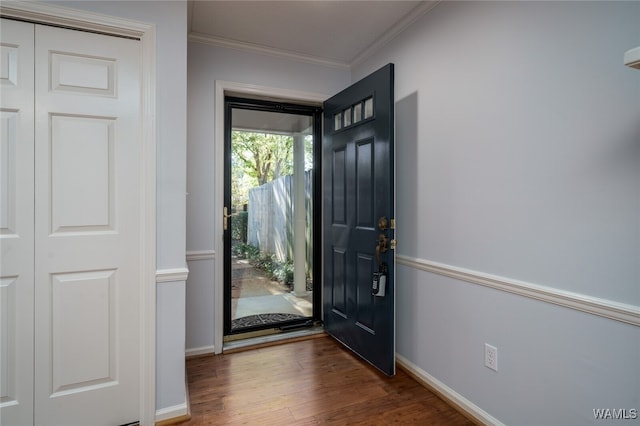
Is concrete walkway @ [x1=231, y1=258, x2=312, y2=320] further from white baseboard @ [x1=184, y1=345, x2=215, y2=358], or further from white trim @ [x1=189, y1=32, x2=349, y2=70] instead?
white trim @ [x1=189, y1=32, x2=349, y2=70]

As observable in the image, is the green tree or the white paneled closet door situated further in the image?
the green tree

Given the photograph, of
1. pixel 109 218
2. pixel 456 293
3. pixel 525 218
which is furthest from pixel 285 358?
pixel 525 218

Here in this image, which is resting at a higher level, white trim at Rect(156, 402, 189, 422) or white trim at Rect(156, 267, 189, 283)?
white trim at Rect(156, 267, 189, 283)

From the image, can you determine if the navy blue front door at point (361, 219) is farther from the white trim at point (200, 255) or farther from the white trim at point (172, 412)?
the white trim at point (172, 412)

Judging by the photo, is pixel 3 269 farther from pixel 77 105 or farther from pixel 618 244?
pixel 618 244

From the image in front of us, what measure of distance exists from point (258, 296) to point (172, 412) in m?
1.35

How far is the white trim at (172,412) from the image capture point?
1.75m

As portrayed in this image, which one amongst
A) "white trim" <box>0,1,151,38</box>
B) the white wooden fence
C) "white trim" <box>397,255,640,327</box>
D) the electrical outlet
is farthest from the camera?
the white wooden fence

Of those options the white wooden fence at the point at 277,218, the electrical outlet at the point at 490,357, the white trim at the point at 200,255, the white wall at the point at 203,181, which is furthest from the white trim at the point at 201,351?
the electrical outlet at the point at 490,357

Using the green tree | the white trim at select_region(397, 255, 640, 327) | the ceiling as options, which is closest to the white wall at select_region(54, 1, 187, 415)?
the ceiling

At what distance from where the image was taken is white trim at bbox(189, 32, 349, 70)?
99.6 inches

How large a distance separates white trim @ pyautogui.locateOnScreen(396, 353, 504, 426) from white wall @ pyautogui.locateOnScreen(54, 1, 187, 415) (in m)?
1.48

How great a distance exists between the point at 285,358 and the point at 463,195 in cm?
178

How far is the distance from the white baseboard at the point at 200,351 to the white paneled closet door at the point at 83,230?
2.57 feet
